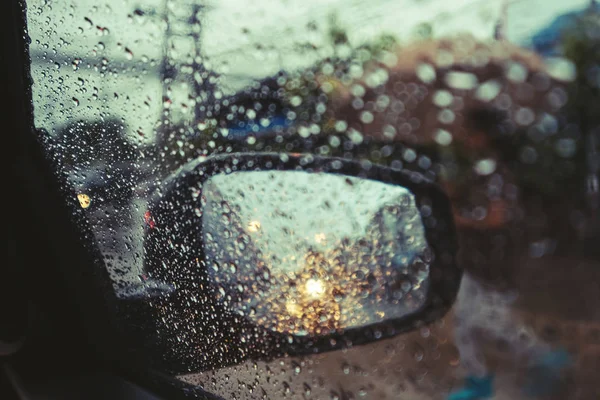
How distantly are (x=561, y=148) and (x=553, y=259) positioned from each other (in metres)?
0.19

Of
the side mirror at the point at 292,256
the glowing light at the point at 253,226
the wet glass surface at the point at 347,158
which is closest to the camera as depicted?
the wet glass surface at the point at 347,158

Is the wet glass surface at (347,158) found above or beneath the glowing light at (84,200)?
above

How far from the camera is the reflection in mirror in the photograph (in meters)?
1.29

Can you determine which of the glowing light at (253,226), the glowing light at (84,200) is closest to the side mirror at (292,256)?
the glowing light at (253,226)

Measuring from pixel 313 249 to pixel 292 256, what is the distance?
0.10 meters

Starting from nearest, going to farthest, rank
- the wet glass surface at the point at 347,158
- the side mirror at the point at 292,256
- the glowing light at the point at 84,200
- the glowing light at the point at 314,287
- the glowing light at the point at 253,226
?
1. the wet glass surface at the point at 347,158
2. the side mirror at the point at 292,256
3. the glowing light at the point at 314,287
4. the glowing light at the point at 253,226
5. the glowing light at the point at 84,200

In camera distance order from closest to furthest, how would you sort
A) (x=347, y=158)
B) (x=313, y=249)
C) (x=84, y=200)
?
1. (x=347, y=158)
2. (x=313, y=249)
3. (x=84, y=200)

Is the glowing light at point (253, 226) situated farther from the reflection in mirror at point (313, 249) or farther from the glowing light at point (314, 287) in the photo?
the glowing light at point (314, 287)

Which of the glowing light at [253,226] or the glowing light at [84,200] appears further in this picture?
the glowing light at [84,200]

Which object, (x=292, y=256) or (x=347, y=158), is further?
(x=292, y=256)

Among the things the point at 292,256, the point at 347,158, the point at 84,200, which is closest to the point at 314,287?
the point at 292,256

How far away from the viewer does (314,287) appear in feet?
4.94

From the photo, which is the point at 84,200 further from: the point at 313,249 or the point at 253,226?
the point at 313,249

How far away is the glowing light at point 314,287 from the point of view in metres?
1.49
